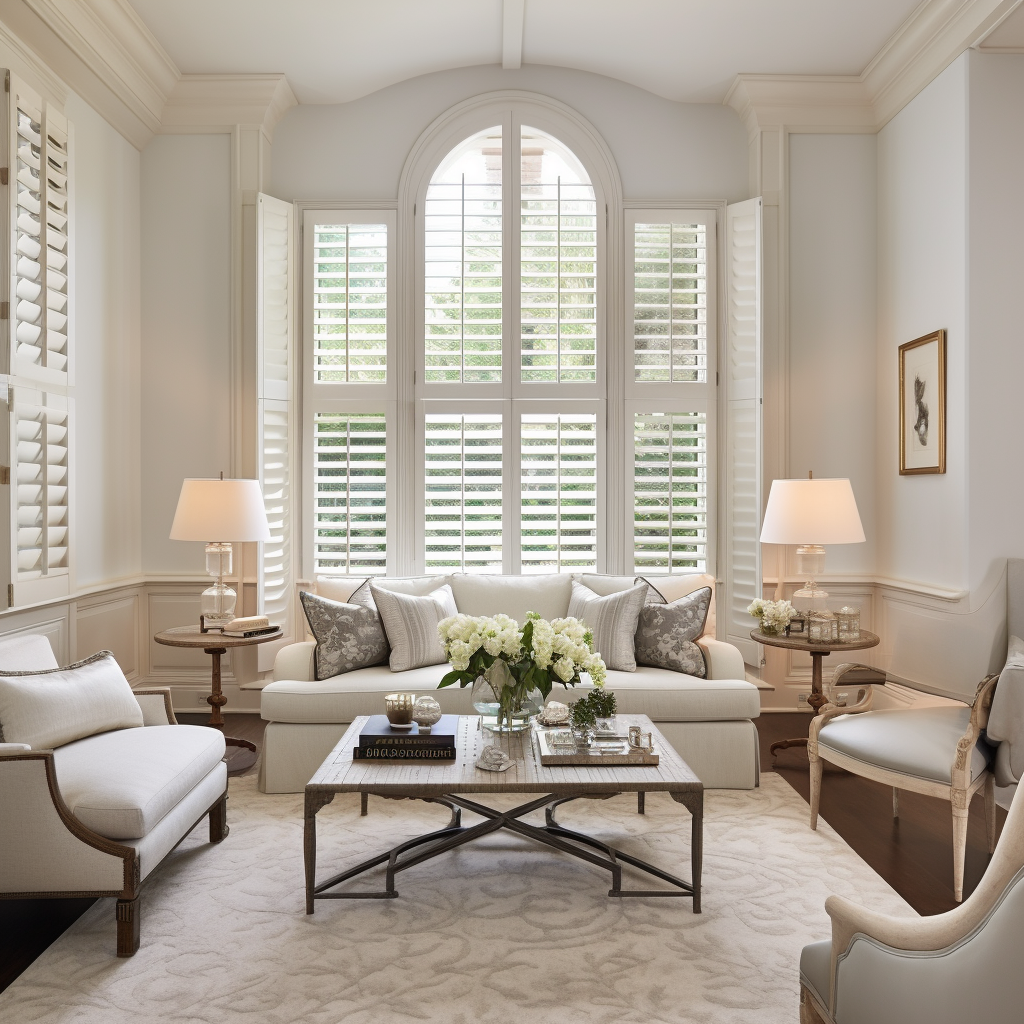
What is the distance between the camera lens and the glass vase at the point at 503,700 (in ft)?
9.63

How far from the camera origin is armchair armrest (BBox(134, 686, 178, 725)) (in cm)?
317

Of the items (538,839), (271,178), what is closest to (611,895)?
(538,839)

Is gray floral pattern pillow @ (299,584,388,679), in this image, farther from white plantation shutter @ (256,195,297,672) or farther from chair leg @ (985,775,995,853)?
chair leg @ (985,775,995,853)

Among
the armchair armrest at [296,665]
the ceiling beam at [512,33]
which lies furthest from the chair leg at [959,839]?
the ceiling beam at [512,33]

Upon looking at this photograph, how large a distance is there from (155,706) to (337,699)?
785 mm

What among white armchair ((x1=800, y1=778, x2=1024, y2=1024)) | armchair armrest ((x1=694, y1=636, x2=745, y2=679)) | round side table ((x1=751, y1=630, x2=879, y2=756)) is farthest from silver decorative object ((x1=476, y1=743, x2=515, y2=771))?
round side table ((x1=751, y1=630, x2=879, y2=756))

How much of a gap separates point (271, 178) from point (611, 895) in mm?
4293

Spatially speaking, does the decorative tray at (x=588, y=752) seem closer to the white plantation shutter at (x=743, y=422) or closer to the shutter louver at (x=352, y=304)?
the white plantation shutter at (x=743, y=422)

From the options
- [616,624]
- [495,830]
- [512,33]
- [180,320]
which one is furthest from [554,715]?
[512,33]

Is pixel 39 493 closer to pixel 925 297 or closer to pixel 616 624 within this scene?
pixel 616 624

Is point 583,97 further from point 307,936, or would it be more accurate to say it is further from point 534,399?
point 307,936

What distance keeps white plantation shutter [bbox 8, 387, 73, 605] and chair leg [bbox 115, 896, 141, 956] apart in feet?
5.66

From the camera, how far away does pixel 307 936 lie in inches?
97.2

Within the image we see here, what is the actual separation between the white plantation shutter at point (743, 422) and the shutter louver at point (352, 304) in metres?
2.01
